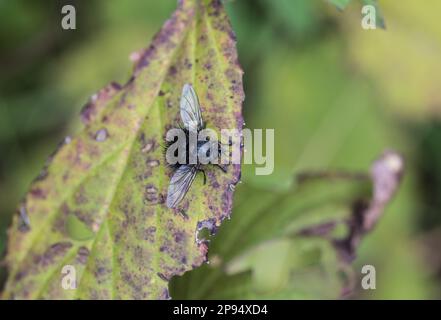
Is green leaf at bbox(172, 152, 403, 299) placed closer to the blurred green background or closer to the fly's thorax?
the fly's thorax

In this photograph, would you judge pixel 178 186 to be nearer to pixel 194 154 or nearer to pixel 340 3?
pixel 194 154

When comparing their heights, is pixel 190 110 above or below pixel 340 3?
below

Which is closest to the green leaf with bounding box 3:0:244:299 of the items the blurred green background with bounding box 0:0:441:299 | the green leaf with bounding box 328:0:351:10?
the green leaf with bounding box 328:0:351:10

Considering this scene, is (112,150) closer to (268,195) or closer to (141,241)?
(141,241)

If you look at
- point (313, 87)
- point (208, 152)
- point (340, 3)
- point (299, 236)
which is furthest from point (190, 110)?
point (313, 87)

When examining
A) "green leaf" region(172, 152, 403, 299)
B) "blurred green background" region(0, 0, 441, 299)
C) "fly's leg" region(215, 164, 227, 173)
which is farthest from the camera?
"blurred green background" region(0, 0, 441, 299)
